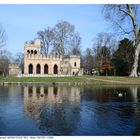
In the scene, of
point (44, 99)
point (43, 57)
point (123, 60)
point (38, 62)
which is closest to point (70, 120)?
point (44, 99)

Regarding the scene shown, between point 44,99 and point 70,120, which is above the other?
point 44,99

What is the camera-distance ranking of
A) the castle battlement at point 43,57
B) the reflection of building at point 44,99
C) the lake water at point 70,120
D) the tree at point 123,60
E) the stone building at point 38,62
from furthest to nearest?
the castle battlement at point 43,57
the stone building at point 38,62
the tree at point 123,60
the reflection of building at point 44,99
the lake water at point 70,120

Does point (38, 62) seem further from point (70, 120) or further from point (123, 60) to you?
point (70, 120)

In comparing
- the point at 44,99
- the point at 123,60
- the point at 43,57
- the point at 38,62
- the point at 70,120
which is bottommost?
the point at 70,120

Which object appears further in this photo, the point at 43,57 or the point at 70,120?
the point at 43,57

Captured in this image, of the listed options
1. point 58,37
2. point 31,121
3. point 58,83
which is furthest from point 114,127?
point 58,37

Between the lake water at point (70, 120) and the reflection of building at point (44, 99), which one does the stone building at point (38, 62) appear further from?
the lake water at point (70, 120)

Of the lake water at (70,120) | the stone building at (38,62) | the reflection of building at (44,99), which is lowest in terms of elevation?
the lake water at (70,120)

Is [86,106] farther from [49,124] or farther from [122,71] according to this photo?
[122,71]

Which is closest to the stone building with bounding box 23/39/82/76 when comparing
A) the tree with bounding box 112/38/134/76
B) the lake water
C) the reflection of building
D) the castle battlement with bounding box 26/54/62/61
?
the castle battlement with bounding box 26/54/62/61

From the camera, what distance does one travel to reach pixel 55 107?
24.9 m

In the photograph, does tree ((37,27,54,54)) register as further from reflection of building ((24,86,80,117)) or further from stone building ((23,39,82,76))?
reflection of building ((24,86,80,117))

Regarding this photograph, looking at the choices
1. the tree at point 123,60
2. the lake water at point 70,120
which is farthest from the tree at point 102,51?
the lake water at point 70,120

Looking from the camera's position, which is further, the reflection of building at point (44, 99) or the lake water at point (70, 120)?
the reflection of building at point (44, 99)
